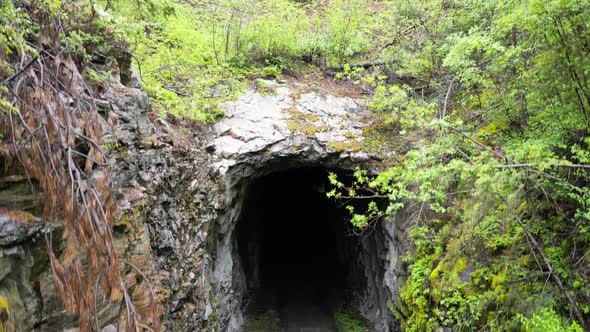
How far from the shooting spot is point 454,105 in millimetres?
7910

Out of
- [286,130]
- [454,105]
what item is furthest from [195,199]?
[454,105]

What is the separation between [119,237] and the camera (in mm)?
3621

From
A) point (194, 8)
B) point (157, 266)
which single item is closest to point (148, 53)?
point (194, 8)

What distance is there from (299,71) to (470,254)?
6.57 m

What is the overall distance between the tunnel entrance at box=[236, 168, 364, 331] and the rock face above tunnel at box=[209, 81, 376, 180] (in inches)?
71.7

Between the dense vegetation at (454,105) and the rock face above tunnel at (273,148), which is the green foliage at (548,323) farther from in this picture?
the rock face above tunnel at (273,148)

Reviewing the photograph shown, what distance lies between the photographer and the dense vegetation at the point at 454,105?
3641 mm

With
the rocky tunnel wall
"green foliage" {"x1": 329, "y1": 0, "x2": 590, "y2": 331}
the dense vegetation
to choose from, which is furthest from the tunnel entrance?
"green foliage" {"x1": 329, "y1": 0, "x2": 590, "y2": 331}

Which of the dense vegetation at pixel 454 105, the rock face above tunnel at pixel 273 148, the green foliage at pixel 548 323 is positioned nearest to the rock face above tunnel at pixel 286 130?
the rock face above tunnel at pixel 273 148

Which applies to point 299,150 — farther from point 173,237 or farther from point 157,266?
point 157,266

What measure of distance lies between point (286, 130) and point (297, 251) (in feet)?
32.1

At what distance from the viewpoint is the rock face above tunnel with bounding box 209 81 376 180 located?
7750 millimetres

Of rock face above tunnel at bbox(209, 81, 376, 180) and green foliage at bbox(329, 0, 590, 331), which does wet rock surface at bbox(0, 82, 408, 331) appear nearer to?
rock face above tunnel at bbox(209, 81, 376, 180)

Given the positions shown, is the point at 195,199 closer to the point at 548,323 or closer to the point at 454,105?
the point at 548,323
